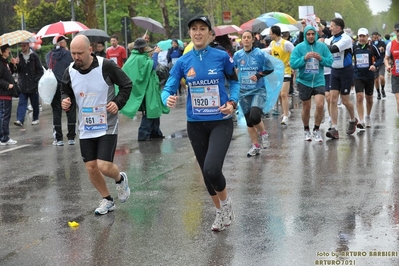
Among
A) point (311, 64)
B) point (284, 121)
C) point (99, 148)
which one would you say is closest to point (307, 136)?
point (311, 64)

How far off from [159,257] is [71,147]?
7429 mm

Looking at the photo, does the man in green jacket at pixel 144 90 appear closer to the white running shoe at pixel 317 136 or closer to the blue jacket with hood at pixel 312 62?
the blue jacket with hood at pixel 312 62

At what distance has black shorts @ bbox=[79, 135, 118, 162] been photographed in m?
7.52

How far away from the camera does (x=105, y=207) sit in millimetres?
7641

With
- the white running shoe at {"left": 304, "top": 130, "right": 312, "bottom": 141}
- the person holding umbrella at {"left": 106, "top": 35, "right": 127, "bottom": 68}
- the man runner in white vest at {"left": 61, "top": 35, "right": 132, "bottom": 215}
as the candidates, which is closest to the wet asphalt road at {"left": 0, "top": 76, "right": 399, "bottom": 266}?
the white running shoe at {"left": 304, "top": 130, "right": 312, "bottom": 141}

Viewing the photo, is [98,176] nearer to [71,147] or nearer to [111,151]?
[111,151]

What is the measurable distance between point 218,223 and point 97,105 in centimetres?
188

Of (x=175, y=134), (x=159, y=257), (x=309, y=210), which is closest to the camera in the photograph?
(x=159, y=257)

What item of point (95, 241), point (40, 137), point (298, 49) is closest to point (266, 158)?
point (298, 49)

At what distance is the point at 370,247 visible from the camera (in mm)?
5945

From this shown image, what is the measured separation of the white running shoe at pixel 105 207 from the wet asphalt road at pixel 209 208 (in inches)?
3.0

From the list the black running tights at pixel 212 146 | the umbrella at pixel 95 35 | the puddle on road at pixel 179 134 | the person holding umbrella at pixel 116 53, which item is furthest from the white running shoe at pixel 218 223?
the person holding umbrella at pixel 116 53

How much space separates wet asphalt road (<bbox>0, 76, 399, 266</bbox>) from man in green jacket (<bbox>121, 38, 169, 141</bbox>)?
886 millimetres

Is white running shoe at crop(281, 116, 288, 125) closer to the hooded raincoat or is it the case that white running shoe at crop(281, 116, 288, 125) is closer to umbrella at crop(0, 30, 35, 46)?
the hooded raincoat
